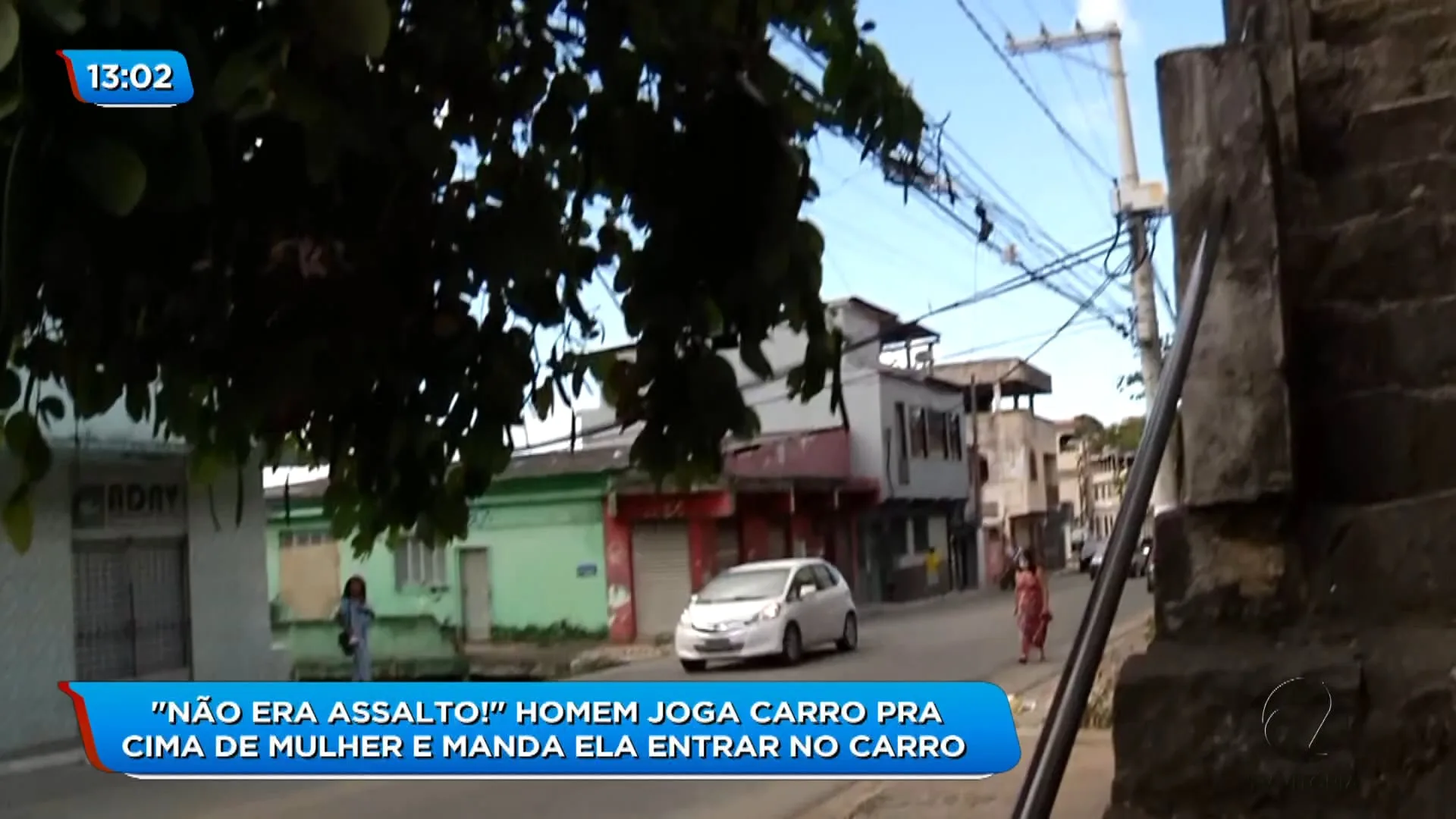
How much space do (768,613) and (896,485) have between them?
44.3ft

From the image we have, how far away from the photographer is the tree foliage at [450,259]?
81.0 inches

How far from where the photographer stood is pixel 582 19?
2.44 meters

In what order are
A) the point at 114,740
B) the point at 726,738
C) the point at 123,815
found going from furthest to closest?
the point at 123,815
the point at 114,740
the point at 726,738

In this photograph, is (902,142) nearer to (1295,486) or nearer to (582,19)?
(582,19)

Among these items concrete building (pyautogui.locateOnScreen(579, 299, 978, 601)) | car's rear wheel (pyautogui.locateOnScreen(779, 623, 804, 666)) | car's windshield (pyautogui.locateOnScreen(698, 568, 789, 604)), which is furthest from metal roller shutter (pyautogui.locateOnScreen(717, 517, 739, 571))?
car's rear wheel (pyautogui.locateOnScreen(779, 623, 804, 666))

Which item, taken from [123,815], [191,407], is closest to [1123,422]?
[123,815]

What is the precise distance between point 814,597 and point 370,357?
14068 millimetres

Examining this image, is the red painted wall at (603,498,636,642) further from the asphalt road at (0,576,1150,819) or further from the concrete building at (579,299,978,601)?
the asphalt road at (0,576,1150,819)

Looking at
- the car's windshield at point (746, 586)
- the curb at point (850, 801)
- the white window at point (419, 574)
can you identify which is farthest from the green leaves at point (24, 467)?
the white window at point (419, 574)

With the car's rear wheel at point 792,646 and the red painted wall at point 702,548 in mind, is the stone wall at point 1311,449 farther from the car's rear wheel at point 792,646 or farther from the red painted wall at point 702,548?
the red painted wall at point 702,548

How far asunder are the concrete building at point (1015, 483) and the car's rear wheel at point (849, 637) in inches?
653

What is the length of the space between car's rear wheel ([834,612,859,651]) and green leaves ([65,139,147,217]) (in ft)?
49.2

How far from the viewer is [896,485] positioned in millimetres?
28141

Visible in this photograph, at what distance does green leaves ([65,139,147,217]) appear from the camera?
5.10 feet
